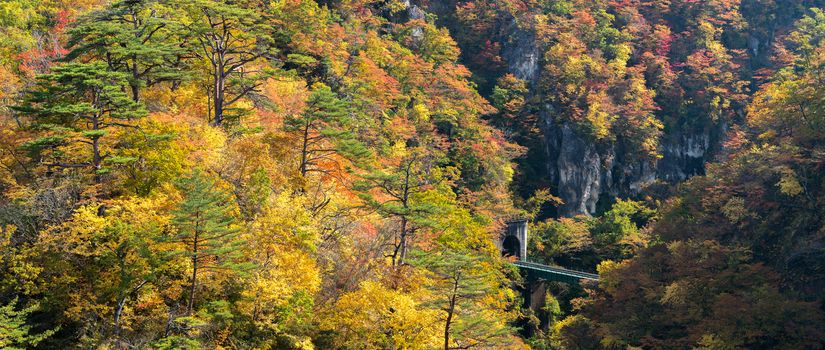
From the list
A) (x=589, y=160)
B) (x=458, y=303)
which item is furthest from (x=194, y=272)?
(x=589, y=160)

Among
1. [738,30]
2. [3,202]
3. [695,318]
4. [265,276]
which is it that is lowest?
[695,318]

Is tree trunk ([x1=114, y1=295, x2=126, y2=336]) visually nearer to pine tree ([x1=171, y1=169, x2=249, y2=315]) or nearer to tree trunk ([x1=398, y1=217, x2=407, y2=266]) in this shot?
pine tree ([x1=171, y1=169, x2=249, y2=315])

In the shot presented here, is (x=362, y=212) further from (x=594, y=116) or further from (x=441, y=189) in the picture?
(x=594, y=116)

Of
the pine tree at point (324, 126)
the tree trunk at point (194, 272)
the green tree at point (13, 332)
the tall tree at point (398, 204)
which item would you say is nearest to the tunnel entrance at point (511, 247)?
the tall tree at point (398, 204)

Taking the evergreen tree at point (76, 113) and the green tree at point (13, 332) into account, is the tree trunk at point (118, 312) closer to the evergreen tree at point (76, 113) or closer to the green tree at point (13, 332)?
the green tree at point (13, 332)

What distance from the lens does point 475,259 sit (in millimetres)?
21000

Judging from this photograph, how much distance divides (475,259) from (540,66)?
44.2 meters

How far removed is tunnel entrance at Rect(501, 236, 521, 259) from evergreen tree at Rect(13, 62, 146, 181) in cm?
3108

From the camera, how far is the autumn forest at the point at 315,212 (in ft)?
63.6

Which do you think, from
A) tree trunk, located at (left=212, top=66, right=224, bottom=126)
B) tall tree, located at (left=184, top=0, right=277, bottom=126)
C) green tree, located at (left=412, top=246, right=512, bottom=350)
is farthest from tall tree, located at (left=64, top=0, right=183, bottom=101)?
green tree, located at (left=412, top=246, right=512, bottom=350)

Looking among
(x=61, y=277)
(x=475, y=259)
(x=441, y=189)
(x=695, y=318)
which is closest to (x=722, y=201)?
(x=695, y=318)

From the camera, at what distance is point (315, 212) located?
82.0 feet

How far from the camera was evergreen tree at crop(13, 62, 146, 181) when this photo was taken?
20391 millimetres

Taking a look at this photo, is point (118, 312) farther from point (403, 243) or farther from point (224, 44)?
point (224, 44)
